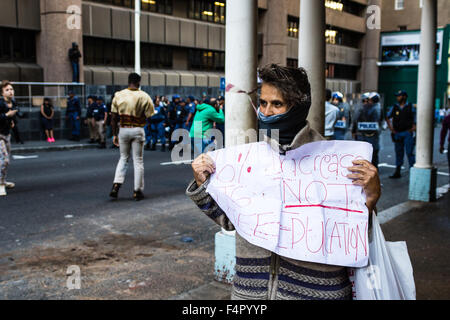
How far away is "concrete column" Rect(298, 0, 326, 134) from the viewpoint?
18.9 ft

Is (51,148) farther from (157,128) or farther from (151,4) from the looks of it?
(151,4)

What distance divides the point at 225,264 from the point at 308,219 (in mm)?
2585

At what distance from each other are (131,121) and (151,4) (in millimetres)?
23221

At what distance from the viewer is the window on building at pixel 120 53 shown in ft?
89.0

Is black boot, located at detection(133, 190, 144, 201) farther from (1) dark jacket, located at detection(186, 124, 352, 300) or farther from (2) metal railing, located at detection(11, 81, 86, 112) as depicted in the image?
(2) metal railing, located at detection(11, 81, 86, 112)

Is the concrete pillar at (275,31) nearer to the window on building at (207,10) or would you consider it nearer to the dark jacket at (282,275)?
the window on building at (207,10)

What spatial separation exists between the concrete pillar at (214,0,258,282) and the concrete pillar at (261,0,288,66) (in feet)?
104

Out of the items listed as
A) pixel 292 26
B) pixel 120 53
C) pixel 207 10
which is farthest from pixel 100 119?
pixel 292 26

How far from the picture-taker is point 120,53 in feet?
94.5

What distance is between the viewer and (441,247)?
5805mm

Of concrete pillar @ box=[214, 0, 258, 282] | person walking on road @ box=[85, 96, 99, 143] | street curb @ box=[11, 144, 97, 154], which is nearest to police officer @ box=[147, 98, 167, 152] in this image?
street curb @ box=[11, 144, 97, 154]

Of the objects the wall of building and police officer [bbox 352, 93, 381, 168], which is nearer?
police officer [bbox 352, 93, 381, 168]
